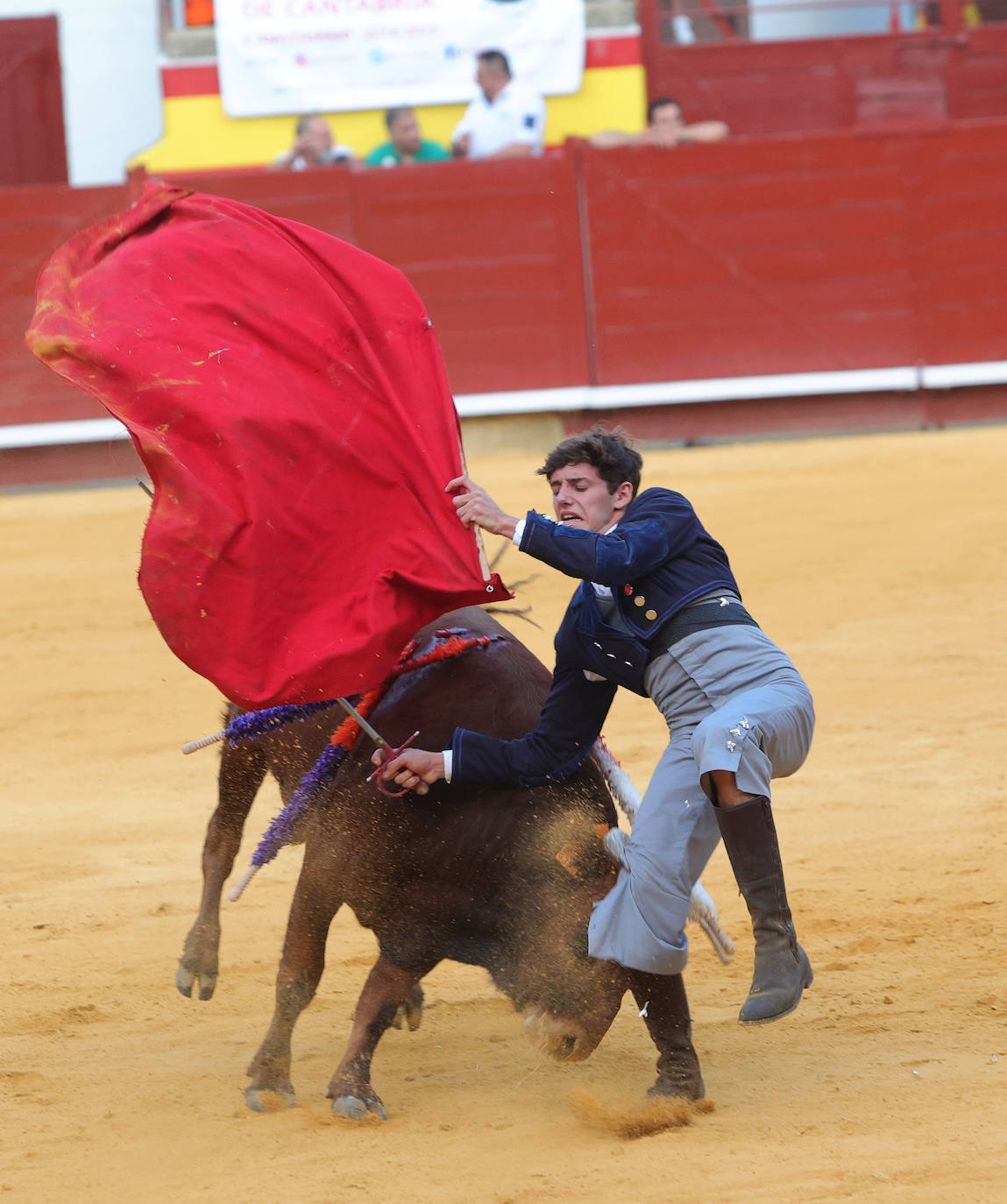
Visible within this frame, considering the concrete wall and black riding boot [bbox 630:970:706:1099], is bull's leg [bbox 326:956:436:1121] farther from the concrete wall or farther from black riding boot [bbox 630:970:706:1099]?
the concrete wall

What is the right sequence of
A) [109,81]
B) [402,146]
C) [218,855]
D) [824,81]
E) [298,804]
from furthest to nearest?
[109,81], [824,81], [402,146], [218,855], [298,804]

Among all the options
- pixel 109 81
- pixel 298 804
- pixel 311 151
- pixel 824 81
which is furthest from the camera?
pixel 109 81

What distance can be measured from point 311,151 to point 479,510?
723 centimetres

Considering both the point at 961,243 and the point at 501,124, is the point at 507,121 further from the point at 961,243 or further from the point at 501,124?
the point at 961,243

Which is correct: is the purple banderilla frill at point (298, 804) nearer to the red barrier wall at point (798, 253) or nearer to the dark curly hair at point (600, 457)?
the dark curly hair at point (600, 457)

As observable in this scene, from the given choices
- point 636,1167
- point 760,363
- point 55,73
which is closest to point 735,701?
point 636,1167

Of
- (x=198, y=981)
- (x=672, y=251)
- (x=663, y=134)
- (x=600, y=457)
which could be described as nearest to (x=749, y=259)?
(x=672, y=251)

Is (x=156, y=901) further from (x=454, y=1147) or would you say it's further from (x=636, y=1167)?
(x=636, y=1167)

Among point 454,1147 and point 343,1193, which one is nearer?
point 343,1193

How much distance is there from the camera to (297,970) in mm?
3098

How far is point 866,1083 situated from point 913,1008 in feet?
1.27

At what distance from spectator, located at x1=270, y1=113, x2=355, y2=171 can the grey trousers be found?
7180 mm

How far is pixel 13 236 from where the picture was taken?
9320 millimetres

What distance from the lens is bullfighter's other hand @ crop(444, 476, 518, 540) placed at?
2.67m
